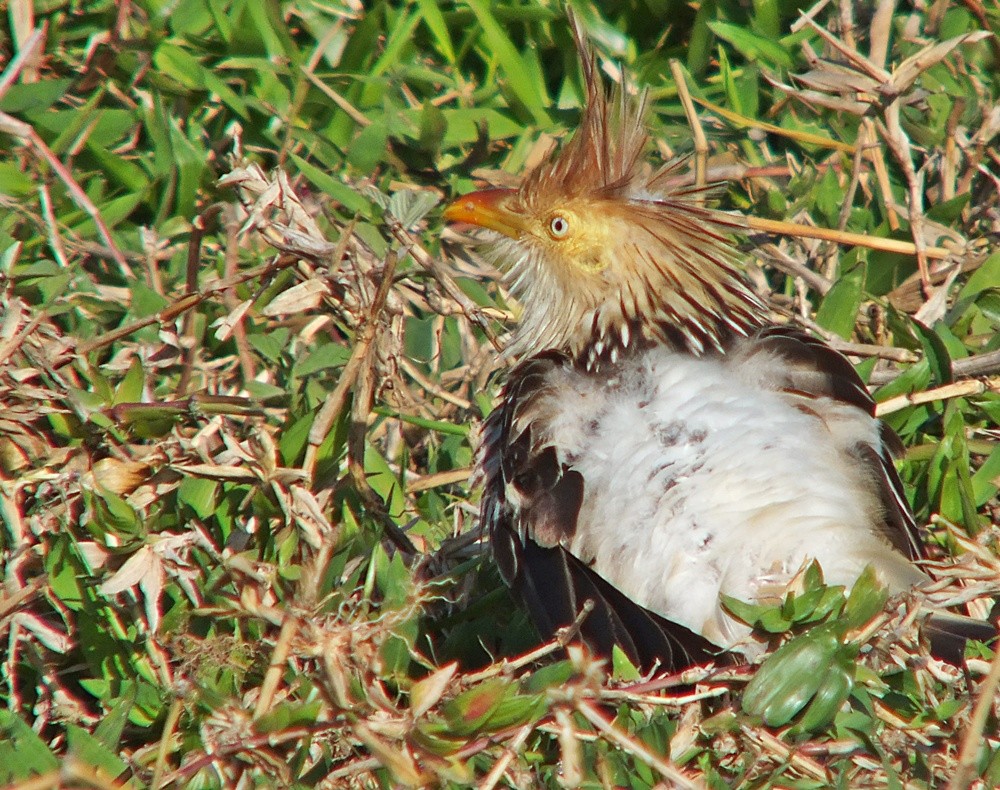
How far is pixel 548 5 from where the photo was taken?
4.57 meters

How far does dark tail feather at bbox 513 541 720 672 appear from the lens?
8.78 ft

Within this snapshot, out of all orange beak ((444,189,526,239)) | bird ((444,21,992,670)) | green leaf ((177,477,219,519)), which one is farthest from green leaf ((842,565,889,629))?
green leaf ((177,477,219,519))

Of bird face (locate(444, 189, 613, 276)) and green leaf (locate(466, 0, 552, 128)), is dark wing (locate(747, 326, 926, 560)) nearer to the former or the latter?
bird face (locate(444, 189, 613, 276))

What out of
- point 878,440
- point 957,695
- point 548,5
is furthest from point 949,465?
point 548,5

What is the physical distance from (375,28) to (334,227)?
3.50 ft

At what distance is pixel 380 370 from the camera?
3139 millimetres

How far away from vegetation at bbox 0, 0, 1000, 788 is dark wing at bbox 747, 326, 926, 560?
0.20 m

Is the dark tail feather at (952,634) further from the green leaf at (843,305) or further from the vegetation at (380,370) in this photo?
the green leaf at (843,305)

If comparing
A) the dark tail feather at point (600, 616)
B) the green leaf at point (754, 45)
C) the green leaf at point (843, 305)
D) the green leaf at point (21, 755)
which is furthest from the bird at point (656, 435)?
the green leaf at point (754, 45)

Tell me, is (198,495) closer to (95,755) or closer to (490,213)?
(95,755)

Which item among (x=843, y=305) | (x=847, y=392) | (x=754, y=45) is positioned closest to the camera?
(x=847, y=392)

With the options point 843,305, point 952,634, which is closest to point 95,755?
point 952,634

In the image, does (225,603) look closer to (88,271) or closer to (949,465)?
(88,271)

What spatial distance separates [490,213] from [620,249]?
460 mm
